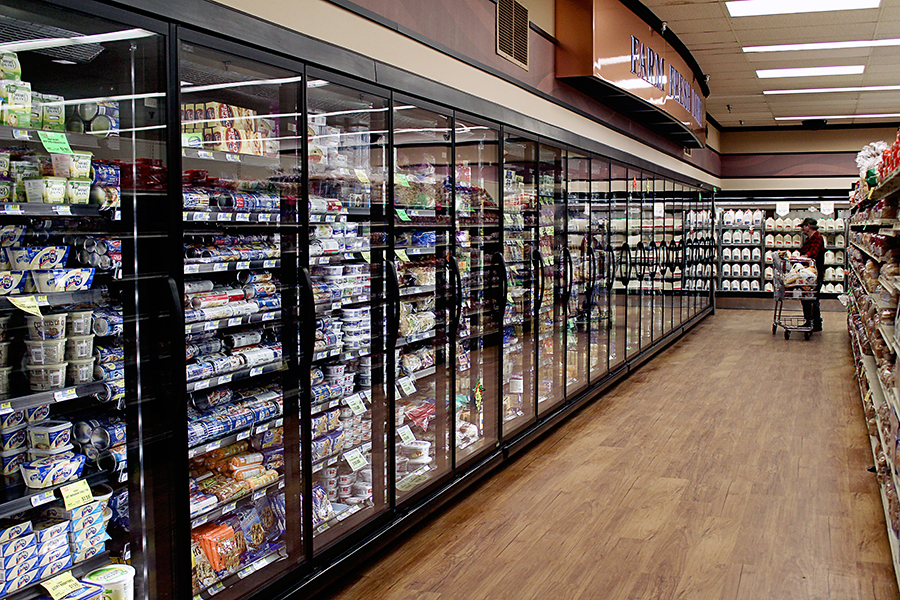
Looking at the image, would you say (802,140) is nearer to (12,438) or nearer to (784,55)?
(784,55)

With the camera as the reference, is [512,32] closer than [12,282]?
No

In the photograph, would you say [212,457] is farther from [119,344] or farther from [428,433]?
[428,433]

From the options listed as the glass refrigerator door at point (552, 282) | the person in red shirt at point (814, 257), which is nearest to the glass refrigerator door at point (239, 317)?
the glass refrigerator door at point (552, 282)

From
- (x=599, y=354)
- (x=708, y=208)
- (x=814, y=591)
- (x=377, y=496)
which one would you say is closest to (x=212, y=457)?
(x=377, y=496)

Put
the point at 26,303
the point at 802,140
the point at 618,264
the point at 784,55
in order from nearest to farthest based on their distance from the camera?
the point at 26,303
the point at 618,264
the point at 784,55
the point at 802,140

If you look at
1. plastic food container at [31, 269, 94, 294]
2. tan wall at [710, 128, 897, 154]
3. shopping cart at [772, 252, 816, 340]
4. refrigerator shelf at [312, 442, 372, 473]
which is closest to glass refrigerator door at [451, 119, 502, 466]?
refrigerator shelf at [312, 442, 372, 473]

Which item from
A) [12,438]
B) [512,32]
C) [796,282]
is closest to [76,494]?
[12,438]

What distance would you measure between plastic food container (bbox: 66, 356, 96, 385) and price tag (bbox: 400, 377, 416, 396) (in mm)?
1834

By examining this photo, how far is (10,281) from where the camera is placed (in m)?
2.07

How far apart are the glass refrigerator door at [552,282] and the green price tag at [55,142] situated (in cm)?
408

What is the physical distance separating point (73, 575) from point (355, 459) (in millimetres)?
1469

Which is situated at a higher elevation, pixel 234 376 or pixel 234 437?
pixel 234 376

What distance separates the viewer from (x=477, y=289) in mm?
4859

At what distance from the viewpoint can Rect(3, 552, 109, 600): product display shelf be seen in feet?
A: 6.86
